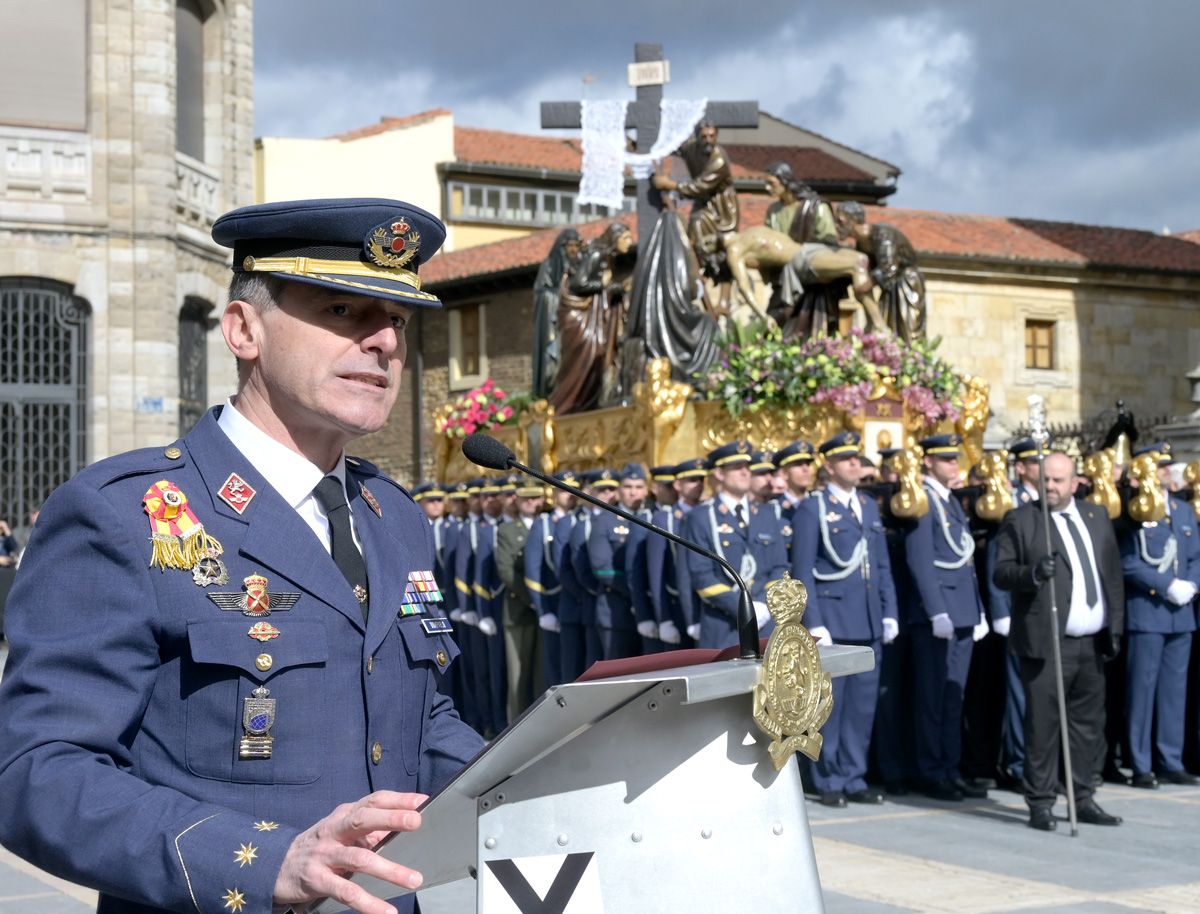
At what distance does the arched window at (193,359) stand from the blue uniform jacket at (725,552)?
56.0 feet

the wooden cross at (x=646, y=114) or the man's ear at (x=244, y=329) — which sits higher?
the wooden cross at (x=646, y=114)

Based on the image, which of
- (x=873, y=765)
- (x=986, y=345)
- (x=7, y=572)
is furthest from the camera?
(x=986, y=345)

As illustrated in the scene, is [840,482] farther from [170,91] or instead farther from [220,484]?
[170,91]

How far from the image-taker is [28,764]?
6.63 ft

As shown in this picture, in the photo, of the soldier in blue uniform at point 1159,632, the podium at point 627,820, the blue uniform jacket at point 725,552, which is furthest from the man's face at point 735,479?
the podium at point 627,820

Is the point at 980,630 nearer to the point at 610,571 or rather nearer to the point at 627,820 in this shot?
the point at 610,571

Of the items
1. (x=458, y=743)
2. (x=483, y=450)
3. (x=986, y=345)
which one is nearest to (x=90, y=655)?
(x=458, y=743)

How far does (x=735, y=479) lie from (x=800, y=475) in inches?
32.5

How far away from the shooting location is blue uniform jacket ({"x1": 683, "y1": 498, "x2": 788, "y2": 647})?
33.4 feet

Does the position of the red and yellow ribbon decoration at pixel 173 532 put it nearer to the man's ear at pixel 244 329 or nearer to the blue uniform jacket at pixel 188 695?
the blue uniform jacket at pixel 188 695

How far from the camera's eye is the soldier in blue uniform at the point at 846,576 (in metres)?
10.0

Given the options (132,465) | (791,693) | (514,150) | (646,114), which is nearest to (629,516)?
(791,693)

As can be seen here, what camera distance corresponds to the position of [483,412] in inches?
758

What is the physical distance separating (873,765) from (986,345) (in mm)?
21973
